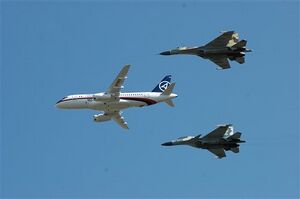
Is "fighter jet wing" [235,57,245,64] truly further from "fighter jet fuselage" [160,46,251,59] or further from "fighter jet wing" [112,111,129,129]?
"fighter jet wing" [112,111,129,129]

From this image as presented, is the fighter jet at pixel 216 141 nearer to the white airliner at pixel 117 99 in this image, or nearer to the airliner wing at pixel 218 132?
the airliner wing at pixel 218 132

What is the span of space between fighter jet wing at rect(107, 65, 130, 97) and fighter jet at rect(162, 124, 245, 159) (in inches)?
343

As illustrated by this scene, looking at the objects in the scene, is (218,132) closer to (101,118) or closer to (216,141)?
(216,141)

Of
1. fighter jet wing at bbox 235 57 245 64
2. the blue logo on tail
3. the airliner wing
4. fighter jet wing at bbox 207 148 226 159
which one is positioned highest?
the blue logo on tail

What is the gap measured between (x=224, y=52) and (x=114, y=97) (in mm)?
14643

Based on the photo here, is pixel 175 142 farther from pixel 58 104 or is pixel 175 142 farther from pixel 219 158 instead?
pixel 58 104

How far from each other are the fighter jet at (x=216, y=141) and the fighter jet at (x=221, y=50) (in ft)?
27.7

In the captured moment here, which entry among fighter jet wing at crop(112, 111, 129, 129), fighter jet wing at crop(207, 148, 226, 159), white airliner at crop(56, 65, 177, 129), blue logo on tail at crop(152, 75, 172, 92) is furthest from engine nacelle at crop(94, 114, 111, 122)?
fighter jet wing at crop(207, 148, 226, 159)

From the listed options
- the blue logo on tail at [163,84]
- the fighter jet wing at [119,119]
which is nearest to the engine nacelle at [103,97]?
the fighter jet wing at [119,119]

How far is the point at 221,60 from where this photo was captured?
136500 mm

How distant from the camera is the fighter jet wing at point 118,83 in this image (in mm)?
133750

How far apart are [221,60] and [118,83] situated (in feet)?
43.0

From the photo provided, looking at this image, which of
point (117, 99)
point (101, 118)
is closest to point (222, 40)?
point (117, 99)

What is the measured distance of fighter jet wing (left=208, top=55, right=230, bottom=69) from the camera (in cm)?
13550
